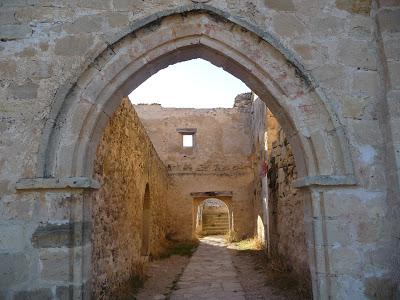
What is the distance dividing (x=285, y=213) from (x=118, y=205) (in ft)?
9.71

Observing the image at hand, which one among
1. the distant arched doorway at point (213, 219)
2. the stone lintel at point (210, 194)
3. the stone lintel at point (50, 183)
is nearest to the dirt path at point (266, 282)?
the stone lintel at point (50, 183)

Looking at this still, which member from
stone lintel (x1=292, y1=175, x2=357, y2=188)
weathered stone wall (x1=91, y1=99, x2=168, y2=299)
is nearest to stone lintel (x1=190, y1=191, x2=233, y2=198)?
weathered stone wall (x1=91, y1=99, x2=168, y2=299)

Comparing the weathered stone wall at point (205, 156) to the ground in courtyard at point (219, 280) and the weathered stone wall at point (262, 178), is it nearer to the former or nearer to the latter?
the weathered stone wall at point (262, 178)

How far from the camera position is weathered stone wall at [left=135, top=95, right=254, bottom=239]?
497 inches

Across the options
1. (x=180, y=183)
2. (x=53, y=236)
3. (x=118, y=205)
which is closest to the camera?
(x=53, y=236)

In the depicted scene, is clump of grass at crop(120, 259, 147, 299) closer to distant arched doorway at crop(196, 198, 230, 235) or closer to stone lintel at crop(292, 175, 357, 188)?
stone lintel at crop(292, 175, 357, 188)

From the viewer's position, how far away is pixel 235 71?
9.90 ft

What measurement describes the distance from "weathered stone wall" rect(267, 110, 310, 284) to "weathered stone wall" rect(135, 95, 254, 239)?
5308 millimetres

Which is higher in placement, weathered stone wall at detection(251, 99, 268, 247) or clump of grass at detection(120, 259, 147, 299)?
weathered stone wall at detection(251, 99, 268, 247)

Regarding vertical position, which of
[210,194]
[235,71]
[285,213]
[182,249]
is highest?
[235,71]

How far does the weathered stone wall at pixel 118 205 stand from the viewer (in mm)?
4074

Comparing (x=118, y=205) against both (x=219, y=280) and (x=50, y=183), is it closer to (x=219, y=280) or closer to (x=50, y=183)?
(x=219, y=280)

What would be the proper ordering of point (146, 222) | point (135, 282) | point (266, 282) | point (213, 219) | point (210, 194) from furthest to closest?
point (213, 219) → point (210, 194) → point (146, 222) → point (266, 282) → point (135, 282)

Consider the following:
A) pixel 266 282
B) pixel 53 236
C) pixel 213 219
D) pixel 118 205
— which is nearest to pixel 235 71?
pixel 53 236
